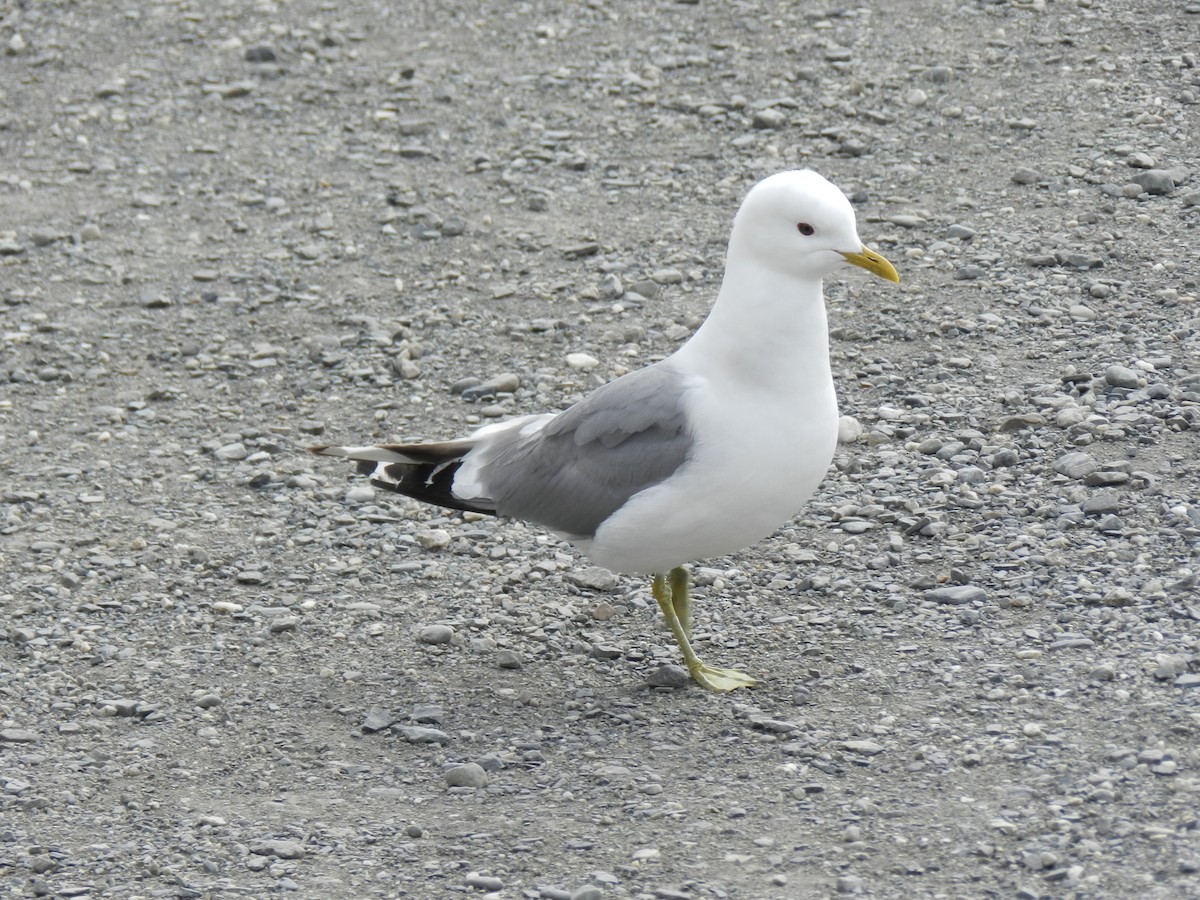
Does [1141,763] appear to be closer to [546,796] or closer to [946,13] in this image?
[546,796]

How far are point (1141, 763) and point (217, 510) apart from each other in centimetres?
414

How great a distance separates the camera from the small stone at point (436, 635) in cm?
596

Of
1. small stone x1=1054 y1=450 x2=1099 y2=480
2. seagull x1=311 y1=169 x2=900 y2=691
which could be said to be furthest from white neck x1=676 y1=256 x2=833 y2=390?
small stone x1=1054 y1=450 x2=1099 y2=480

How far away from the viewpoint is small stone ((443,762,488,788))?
5023 millimetres

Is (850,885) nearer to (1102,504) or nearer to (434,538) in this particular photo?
(1102,504)

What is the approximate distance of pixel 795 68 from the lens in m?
10.3

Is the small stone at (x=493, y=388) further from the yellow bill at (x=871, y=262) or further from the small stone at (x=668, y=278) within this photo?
the yellow bill at (x=871, y=262)

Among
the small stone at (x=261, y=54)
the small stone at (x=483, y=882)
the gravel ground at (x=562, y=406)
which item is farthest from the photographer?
the small stone at (x=261, y=54)

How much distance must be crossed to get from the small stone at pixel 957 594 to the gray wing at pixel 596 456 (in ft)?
3.99

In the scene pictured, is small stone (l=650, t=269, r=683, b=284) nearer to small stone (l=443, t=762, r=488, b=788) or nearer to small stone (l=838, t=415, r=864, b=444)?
small stone (l=838, t=415, r=864, b=444)

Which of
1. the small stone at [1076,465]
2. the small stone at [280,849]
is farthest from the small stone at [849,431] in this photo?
the small stone at [280,849]

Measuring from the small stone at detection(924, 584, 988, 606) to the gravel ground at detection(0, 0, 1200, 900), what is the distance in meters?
0.02

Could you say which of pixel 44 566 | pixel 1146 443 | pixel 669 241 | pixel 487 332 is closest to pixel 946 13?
pixel 669 241

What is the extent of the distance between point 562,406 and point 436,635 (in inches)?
70.6
